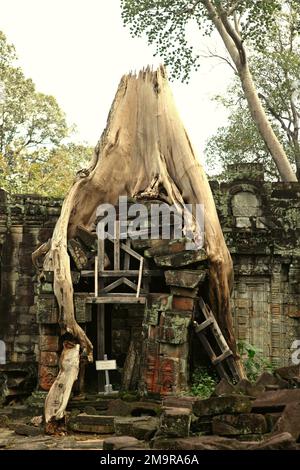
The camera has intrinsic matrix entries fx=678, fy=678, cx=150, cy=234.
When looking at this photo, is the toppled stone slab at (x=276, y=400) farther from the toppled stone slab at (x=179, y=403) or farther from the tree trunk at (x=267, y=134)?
the tree trunk at (x=267, y=134)

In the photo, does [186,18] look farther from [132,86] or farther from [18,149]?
[18,149]

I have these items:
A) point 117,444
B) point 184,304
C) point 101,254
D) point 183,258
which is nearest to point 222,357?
point 184,304

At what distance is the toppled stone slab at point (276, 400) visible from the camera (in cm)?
793

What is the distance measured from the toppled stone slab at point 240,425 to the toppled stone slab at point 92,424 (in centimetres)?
234

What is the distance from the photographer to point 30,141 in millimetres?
28312

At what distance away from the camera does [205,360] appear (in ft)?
39.9

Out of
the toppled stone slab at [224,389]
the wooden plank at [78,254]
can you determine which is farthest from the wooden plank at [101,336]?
the toppled stone slab at [224,389]

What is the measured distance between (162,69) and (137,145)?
5.52 feet

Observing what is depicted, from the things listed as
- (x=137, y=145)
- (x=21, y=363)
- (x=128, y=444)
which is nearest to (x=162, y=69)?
(x=137, y=145)

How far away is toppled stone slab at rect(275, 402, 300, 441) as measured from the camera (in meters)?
6.97

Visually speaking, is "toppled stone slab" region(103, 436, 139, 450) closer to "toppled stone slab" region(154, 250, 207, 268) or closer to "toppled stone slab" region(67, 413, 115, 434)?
"toppled stone slab" region(67, 413, 115, 434)

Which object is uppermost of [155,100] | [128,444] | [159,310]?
[155,100]

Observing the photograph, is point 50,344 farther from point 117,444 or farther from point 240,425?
point 240,425

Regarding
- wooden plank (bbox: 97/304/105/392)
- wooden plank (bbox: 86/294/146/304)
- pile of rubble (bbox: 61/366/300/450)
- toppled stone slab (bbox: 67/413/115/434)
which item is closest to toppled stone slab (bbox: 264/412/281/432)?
pile of rubble (bbox: 61/366/300/450)
